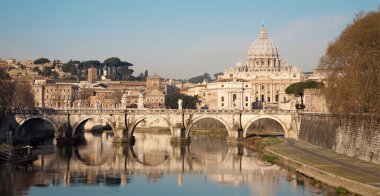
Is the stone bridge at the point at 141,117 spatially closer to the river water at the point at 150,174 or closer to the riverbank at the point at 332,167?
the river water at the point at 150,174

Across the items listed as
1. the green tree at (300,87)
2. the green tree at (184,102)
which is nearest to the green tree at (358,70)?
the green tree at (300,87)

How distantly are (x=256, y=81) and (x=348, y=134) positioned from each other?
10191 centimetres

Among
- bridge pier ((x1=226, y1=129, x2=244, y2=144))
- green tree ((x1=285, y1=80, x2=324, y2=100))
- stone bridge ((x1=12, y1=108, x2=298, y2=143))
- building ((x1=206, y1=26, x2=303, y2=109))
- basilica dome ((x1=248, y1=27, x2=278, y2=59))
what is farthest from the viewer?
basilica dome ((x1=248, y1=27, x2=278, y2=59))

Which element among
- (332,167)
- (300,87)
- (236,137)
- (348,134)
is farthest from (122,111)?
(332,167)

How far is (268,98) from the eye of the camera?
500ft

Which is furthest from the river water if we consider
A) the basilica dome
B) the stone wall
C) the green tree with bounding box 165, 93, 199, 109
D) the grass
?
the basilica dome

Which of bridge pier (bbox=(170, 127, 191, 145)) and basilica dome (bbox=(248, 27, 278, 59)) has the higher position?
basilica dome (bbox=(248, 27, 278, 59))

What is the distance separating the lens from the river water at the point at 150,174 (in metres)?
42.7

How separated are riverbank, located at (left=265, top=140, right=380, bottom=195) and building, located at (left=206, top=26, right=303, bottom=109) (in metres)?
50.9

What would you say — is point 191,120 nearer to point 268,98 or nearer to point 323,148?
point 323,148

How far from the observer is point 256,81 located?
502 ft

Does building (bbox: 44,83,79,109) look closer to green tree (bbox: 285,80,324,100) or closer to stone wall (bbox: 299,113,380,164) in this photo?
green tree (bbox: 285,80,324,100)

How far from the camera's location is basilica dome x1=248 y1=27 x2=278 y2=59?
558 ft

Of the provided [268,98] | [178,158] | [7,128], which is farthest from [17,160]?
[268,98]
